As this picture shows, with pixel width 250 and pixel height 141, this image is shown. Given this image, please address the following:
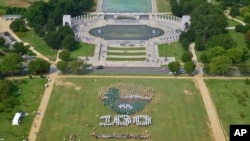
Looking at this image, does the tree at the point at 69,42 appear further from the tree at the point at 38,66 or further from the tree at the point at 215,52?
the tree at the point at 215,52

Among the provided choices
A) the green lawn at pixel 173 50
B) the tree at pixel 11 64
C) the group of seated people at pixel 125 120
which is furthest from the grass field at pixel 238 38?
the tree at pixel 11 64

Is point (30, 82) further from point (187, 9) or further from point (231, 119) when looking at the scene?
point (187, 9)

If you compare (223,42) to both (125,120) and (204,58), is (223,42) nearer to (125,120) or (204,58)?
(204,58)

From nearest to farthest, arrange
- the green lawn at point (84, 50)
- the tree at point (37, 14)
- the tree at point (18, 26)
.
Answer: the green lawn at point (84, 50) → the tree at point (18, 26) → the tree at point (37, 14)

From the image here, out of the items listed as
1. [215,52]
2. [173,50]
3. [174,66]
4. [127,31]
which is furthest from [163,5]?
[174,66]

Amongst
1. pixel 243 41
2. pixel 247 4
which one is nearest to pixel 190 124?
pixel 243 41
